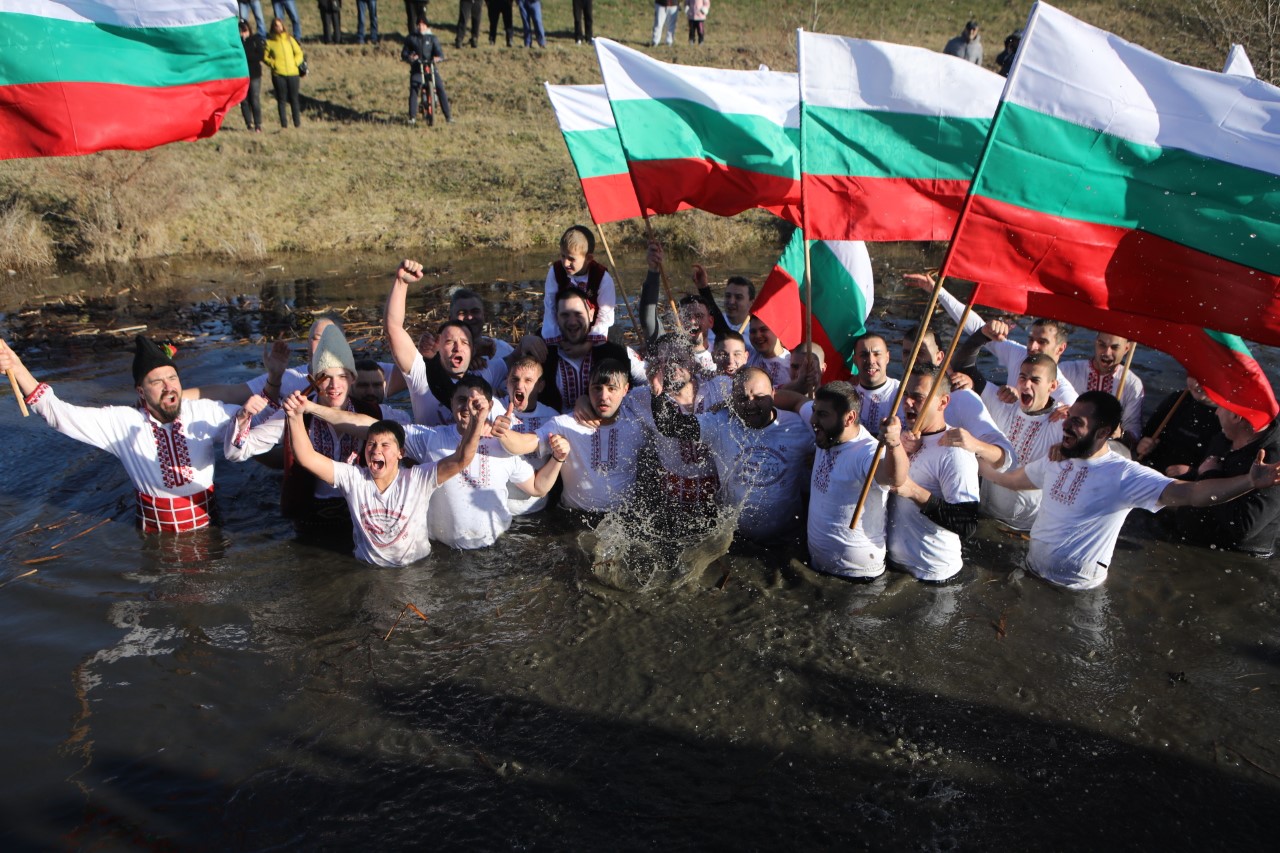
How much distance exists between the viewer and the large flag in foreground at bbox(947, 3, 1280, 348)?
4.79m

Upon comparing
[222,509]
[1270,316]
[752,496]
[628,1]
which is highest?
[628,1]

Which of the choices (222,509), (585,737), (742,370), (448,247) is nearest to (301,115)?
(448,247)

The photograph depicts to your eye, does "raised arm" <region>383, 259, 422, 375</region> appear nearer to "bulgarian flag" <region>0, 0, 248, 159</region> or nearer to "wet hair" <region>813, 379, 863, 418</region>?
"bulgarian flag" <region>0, 0, 248, 159</region>

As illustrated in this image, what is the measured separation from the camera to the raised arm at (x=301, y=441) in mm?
6199

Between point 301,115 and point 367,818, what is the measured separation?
70.8 ft

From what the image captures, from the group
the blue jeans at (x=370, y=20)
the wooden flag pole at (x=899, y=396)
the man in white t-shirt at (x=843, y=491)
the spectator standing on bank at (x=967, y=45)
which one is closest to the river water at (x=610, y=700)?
the man in white t-shirt at (x=843, y=491)

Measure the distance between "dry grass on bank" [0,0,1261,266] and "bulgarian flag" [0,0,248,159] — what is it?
1220 centimetres

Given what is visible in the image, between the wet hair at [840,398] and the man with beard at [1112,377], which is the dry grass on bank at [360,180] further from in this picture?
the wet hair at [840,398]

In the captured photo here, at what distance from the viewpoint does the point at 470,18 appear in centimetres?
2853

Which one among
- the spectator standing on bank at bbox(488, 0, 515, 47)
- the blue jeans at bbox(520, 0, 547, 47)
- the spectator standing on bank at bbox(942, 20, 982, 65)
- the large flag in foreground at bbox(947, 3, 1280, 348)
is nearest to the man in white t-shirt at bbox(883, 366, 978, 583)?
the large flag in foreground at bbox(947, 3, 1280, 348)

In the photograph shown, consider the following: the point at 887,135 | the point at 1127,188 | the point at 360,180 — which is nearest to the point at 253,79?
the point at 360,180

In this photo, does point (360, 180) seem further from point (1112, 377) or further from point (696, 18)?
point (1112, 377)

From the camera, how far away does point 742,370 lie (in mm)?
6879

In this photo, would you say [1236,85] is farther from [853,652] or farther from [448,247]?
[448,247]
